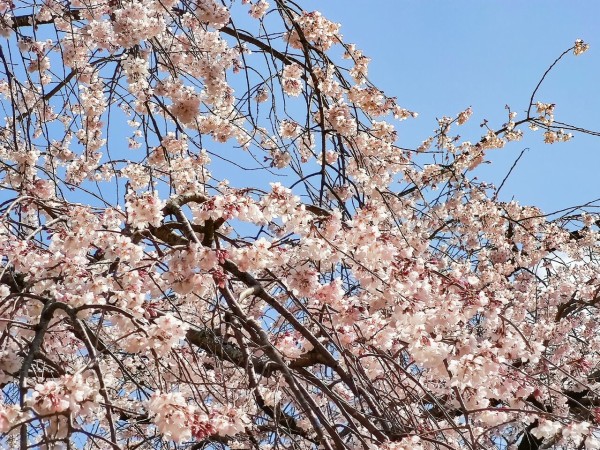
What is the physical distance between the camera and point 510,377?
2.70 m

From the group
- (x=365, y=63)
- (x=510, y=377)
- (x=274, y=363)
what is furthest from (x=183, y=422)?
(x=365, y=63)

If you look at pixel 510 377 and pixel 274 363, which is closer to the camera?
pixel 274 363

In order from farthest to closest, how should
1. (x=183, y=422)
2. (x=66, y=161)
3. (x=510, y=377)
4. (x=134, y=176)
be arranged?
1. (x=66, y=161)
2. (x=134, y=176)
3. (x=510, y=377)
4. (x=183, y=422)

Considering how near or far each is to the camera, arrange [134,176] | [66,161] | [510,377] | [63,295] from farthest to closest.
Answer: [66,161] → [134,176] → [510,377] → [63,295]

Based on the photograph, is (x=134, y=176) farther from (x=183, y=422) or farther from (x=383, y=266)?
(x=183, y=422)

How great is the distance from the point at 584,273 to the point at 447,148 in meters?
1.60

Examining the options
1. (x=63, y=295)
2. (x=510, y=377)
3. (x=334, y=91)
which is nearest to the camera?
(x=63, y=295)

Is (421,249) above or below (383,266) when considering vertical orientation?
above

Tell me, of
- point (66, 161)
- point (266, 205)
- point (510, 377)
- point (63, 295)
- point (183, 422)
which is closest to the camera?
point (183, 422)

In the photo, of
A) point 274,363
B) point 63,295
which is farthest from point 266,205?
point 63,295

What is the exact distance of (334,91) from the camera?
164 inches

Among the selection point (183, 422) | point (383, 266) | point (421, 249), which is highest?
point (421, 249)

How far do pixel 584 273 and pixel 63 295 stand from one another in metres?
4.97

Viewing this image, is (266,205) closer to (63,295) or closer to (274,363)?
(274,363)
